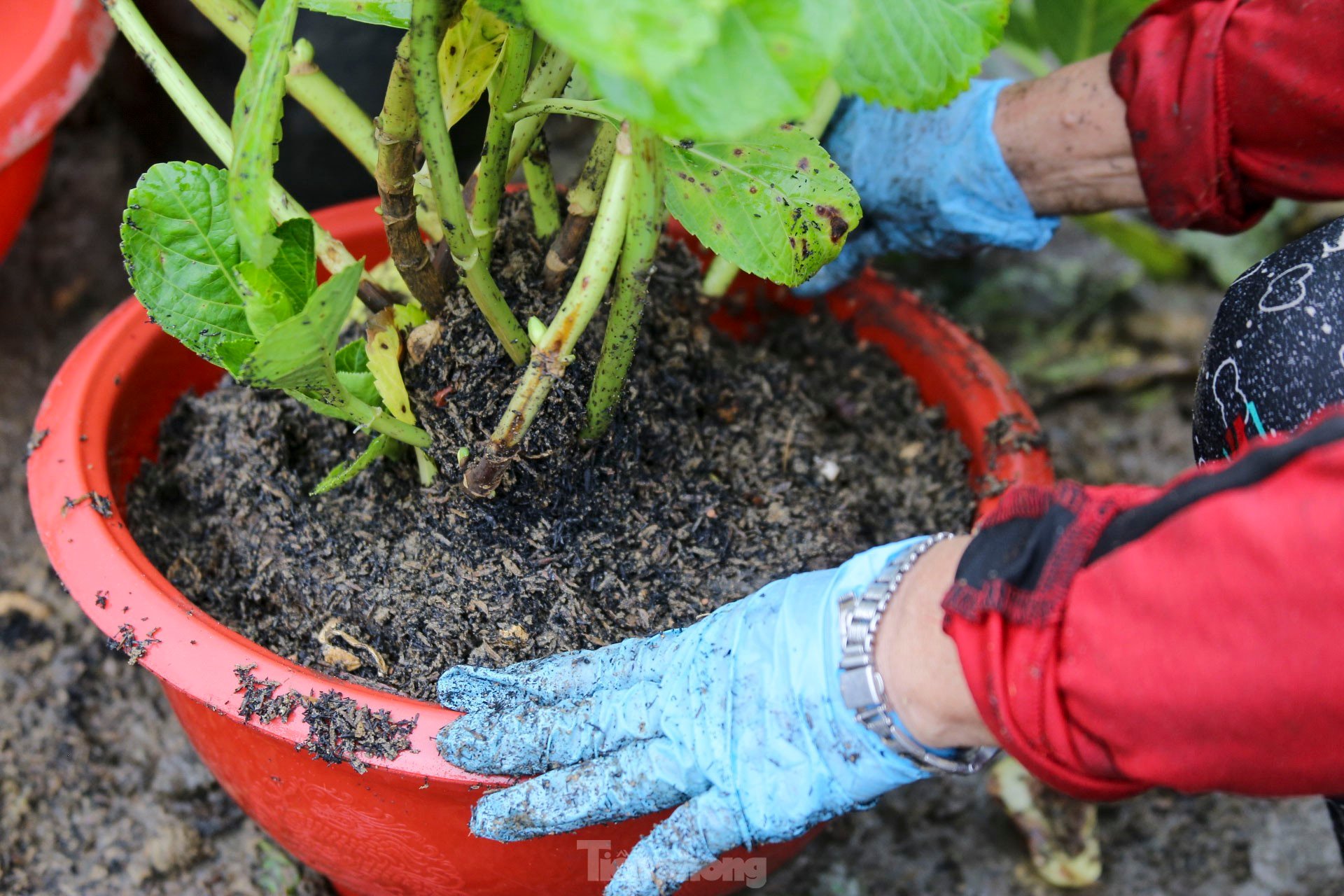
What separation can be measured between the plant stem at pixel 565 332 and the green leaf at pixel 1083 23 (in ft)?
3.84

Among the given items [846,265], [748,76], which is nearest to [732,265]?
[846,265]

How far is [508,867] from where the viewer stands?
2.86 ft

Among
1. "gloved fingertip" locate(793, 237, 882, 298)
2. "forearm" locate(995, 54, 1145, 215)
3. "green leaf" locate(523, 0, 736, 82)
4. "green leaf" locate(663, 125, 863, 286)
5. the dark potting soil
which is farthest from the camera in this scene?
"gloved fingertip" locate(793, 237, 882, 298)

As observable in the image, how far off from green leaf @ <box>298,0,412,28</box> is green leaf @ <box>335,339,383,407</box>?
11.1 inches

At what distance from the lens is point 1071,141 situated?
115 cm

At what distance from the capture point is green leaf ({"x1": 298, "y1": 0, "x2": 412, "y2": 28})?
2.41 feet

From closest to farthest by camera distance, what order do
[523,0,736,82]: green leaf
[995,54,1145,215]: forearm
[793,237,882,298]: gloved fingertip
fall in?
[523,0,736,82]: green leaf < [995,54,1145,215]: forearm < [793,237,882,298]: gloved fingertip

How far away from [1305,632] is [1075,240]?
1.75 m

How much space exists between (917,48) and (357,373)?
56 cm

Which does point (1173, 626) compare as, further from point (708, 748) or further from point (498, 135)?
point (498, 135)

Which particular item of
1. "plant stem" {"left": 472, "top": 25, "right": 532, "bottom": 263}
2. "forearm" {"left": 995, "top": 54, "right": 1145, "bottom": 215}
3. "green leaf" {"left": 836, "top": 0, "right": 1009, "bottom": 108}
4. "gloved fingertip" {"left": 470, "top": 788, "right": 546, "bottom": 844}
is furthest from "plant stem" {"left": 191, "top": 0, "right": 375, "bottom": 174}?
"forearm" {"left": 995, "top": 54, "right": 1145, "bottom": 215}

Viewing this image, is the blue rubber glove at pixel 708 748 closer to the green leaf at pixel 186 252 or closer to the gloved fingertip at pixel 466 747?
the gloved fingertip at pixel 466 747

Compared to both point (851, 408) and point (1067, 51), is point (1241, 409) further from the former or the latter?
point (1067, 51)

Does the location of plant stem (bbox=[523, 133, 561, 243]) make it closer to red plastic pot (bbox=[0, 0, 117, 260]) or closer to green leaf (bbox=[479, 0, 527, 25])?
green leaf (bbox=[479, 0, 527, 25])
